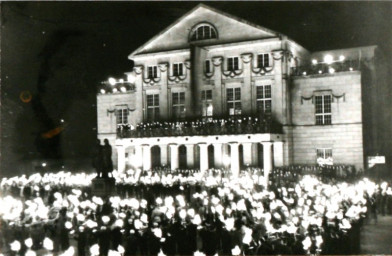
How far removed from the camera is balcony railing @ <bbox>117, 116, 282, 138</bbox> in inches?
1506

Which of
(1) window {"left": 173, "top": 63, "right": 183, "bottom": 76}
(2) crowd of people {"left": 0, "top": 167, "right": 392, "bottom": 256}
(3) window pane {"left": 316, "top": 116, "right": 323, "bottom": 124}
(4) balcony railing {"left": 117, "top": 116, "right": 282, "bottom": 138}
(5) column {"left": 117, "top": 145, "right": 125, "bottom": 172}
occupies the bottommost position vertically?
(2) crowd of people {"left": 0, "top": 167, "right": 392, "bottom": 256}

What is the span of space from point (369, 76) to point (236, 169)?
1467 centimetres

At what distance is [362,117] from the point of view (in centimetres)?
3878

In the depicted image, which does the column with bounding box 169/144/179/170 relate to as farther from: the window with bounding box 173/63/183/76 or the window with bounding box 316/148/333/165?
the window with bounding box 316/148/333/165

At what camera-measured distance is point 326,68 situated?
134 feet

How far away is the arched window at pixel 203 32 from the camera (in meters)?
43.2

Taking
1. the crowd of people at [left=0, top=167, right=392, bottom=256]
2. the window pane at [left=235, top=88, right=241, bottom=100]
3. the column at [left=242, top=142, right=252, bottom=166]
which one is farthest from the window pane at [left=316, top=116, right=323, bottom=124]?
the crowd of people at [left=0, top=167, right=392, bottom=256]

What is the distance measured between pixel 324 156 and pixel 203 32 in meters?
15.6

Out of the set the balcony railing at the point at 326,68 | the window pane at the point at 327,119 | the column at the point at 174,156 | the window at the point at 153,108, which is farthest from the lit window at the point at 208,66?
the window pane at the point at 327,119

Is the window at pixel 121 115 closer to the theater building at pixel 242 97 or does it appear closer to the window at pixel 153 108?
the theater building at pixel 242 97

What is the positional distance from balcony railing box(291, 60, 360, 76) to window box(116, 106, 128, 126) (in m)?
17.8

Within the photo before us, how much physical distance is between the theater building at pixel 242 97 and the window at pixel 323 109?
0.27 ft

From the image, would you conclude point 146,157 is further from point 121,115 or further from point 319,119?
point 319,119

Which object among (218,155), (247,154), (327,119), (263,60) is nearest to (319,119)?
(327,119)
